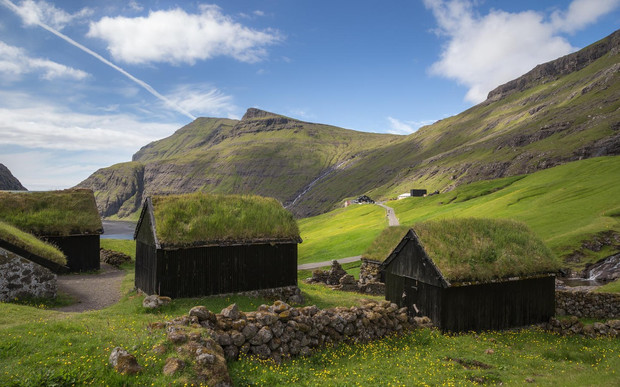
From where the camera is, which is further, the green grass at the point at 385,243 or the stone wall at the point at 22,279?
the green grass at the point at 385,243

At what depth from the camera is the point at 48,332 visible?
11.9m

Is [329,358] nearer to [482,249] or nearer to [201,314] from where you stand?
[201,314]

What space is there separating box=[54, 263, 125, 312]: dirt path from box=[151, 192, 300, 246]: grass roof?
308 inches

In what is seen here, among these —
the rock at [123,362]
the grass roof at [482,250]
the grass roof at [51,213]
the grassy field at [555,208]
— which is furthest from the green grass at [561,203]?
the grass roof at [51,213]

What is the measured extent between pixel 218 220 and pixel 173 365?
49.2 feet

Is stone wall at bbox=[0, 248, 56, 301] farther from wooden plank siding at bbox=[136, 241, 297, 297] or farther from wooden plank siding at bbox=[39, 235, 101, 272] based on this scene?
wooden plank siding at bbox=[39, 235, 101, 272]

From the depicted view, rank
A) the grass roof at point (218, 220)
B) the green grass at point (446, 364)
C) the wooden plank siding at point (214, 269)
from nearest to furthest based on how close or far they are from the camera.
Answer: the green grass at point (446, 364), the wooden plank siding at point (214, 269), the grass roof at point (218, 220)

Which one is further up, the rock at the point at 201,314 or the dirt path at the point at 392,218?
the dirt path at the point at 392,218

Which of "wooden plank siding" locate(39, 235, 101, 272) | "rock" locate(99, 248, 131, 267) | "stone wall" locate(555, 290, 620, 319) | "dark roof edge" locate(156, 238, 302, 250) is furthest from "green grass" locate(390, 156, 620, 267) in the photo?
"wooden plank siding" locate(39, 235, 101, 272)

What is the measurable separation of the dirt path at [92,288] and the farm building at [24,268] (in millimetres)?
2280

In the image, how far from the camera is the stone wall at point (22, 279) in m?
22.7

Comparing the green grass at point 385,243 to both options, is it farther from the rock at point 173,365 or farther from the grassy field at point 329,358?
the rock at point 173,365

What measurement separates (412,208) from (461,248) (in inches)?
3443

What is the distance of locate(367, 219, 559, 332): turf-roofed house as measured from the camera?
21.8 metres
